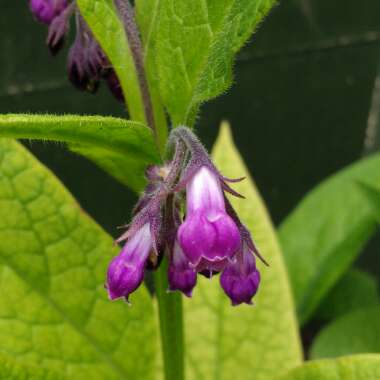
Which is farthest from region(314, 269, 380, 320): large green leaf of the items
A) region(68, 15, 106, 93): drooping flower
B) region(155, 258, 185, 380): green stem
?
region(68, 15, 106, 93): drooping flower

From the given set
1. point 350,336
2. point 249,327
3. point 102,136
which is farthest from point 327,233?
point 102,136

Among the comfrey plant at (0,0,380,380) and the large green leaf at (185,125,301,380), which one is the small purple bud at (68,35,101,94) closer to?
the comfrey plant at (0,0,380,380)

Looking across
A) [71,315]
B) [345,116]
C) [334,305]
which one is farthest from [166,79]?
[345,116]

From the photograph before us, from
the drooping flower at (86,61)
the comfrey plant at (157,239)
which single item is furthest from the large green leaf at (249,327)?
the drooping flower at (86,61)

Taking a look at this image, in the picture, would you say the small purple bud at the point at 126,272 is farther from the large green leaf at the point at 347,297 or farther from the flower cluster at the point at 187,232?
the large green leaf at the point at 347,297

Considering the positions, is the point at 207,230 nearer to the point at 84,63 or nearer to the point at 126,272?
the point at 126,272

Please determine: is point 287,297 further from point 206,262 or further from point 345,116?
point 345,116
